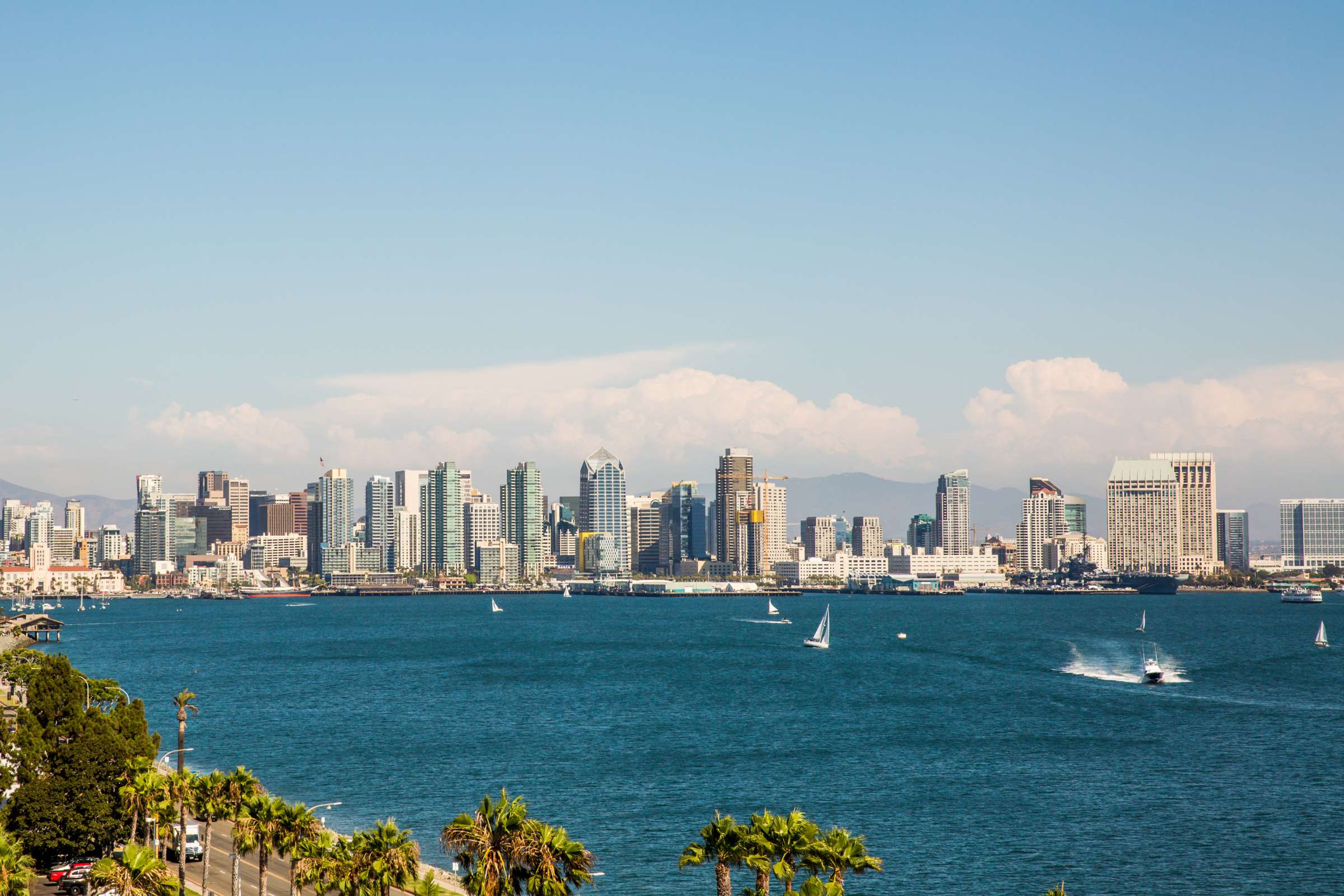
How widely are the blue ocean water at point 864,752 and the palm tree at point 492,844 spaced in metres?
20.6

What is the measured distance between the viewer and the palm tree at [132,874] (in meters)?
34.1

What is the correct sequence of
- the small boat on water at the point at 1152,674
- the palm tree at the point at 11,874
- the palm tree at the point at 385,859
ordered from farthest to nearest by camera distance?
the small boat on water at the point at 1152,674 < the palm tree at the point at 385,859 < the palm tree at the point at 11,874

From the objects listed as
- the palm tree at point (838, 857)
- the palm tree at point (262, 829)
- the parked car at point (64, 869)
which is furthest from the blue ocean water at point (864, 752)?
the palm tree at point (838, 857)

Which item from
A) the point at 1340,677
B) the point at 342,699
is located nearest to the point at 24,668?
the point at 342,699

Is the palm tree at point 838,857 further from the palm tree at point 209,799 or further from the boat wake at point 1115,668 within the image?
the boat wake at point 1115,668

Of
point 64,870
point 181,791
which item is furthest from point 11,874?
point 64,870

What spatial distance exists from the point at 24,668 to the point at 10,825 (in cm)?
3961

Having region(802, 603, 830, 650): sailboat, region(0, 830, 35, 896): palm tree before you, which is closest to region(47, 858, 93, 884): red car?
region(0, 830, 35, 896): palm tree

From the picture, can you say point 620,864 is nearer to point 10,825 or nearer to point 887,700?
point 10,825

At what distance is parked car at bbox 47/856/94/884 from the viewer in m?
47.7

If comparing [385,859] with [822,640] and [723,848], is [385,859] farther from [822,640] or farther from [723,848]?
[822,640]

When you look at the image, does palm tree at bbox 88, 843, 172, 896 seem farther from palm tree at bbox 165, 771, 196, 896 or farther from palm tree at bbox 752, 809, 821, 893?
palm tree at bbox 752, 809, 821, 893

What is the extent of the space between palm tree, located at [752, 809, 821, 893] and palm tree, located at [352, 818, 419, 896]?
9.53 meters

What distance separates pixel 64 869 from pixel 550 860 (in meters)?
26.1
